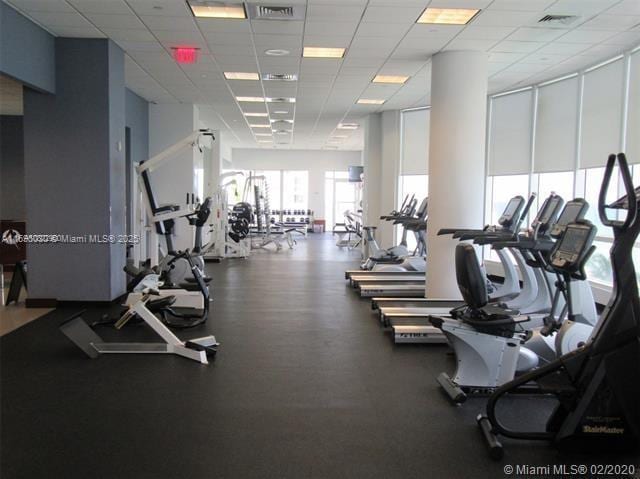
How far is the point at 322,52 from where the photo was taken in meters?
6.91

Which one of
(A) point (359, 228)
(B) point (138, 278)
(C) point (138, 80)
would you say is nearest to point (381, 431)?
(B) point (138, 278)

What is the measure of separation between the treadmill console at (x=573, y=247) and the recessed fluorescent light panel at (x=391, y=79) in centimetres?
520

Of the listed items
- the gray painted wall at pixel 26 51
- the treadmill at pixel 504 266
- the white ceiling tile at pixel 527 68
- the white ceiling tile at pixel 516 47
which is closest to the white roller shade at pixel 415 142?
the white ceiling tile at pixel 527 68

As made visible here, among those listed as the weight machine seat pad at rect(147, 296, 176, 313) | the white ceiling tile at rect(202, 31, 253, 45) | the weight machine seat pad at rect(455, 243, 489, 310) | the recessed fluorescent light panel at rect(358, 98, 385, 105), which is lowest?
the weight machine seat pad at rect(147, 296, 176, 313)

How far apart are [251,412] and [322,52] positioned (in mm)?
5023

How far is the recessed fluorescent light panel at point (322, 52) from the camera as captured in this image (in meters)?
6.78

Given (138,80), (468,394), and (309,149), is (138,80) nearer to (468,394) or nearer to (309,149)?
(468,394)

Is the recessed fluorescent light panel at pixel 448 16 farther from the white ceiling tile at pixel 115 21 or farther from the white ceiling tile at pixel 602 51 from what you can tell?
the white ceiling tile at pixel 115 21

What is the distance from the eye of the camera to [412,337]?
201 inches

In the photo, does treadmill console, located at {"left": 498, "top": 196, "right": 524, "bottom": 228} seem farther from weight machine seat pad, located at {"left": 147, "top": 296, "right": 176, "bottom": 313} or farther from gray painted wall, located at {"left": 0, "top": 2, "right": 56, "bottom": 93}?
gray painted wall, located at {"left": 0, "top": 2, "right": 56, "bottom": 93}

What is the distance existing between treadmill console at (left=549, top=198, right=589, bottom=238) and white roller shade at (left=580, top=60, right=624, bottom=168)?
9.73ft

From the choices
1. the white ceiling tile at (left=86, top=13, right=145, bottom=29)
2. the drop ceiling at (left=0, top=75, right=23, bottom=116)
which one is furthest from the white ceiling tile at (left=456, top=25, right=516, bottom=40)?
the drop ceiling at (left=0, top=75, right=23, bottom=116)

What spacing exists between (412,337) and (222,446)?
2.60 meters

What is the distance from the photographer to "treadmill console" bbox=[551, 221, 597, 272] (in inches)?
137
